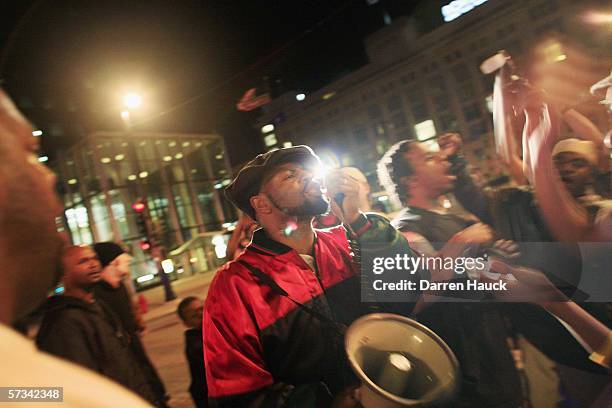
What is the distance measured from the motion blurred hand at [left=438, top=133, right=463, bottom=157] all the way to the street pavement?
5.32ft

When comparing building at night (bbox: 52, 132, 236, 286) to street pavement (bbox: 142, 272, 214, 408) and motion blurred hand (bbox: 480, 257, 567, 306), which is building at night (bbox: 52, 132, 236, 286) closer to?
street pavement (bbox: 142, 272, 214, 408)

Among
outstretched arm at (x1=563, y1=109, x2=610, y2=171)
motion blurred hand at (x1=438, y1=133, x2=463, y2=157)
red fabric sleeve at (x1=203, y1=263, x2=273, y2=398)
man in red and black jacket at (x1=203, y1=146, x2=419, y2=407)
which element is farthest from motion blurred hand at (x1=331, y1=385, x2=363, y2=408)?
outstretched arm at (x1=563, y1=109, x2=610, y2=171)

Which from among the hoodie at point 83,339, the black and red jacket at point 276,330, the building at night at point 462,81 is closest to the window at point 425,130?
the building at night at point 462,81

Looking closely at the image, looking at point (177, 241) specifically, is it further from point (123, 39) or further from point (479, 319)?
point (479, 319)

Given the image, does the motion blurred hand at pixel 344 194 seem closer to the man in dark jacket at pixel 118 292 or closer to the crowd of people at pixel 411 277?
the crowd of people at pixel 411 277

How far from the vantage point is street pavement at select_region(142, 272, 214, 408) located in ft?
17.6

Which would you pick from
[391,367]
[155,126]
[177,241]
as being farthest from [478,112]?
[177,241]

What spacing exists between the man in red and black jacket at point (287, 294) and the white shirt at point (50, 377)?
3.76ft

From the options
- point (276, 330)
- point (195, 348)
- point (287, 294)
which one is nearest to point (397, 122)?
point (287, 294)

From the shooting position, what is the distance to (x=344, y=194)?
2148 mm

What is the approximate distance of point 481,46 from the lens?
2.52m

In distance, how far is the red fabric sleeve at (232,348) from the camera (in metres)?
1.67

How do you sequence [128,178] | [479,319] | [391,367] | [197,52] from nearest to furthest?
[391,367] → [479,319] → [197,52] → [128,178]

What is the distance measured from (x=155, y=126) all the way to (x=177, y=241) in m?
10.1
